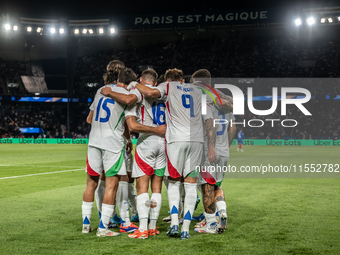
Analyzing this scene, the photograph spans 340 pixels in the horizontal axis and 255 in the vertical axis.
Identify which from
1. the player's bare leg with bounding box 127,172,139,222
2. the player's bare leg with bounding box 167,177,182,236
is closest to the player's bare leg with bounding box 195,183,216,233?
the player's bare leg with bounding box 167,177,182,236

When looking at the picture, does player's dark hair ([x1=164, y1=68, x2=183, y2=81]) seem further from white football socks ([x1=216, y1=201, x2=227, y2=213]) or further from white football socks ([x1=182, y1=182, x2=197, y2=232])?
white football socks ([x1=216, y1=201, x2=227, y2=213])

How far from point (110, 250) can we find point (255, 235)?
6.53 ft

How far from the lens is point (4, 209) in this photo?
6.63 meters

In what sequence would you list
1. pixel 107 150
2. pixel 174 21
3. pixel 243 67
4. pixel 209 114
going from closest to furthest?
pixel 107 150
pixel 209 114
pixel 174 21
pixel 243 67

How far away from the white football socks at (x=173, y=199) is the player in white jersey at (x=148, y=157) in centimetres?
15

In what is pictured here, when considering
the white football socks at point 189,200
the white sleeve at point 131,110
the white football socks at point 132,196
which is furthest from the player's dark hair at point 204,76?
the white football socks at point 132,196

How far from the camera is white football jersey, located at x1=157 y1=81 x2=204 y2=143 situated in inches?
191

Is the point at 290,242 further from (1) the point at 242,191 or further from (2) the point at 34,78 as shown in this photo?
(2) the point at 34,78

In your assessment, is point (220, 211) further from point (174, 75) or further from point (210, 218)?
point (174, 75)

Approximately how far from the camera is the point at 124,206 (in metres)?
5.26

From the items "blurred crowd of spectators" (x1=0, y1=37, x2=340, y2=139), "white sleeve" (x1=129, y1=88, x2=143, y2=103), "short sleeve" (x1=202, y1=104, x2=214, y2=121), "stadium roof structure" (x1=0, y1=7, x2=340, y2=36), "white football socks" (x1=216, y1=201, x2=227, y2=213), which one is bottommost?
"white football socks" (x1=216, y1=201, x2=227, y2=213)

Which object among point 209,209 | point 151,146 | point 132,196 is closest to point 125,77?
point 151,146

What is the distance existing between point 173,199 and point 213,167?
2.51 feet

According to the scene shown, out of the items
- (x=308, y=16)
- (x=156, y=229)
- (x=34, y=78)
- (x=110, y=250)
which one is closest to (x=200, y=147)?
(x=156, y=229)
